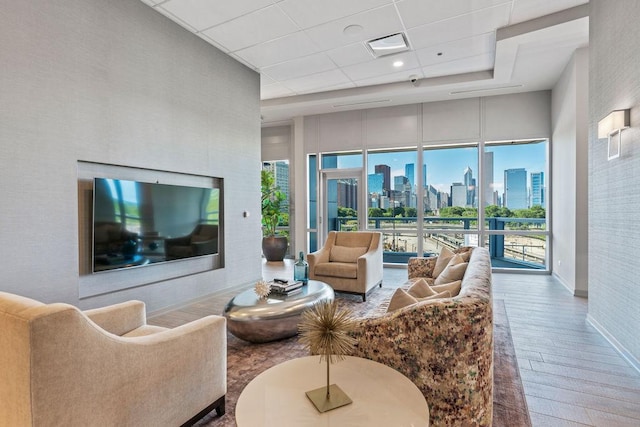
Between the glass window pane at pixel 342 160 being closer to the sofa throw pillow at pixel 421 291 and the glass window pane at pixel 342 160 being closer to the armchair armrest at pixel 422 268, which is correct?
the armchair armrest at pixel 422 268

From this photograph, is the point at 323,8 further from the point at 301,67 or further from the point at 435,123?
the point at 435,123

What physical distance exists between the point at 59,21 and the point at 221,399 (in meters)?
3.26

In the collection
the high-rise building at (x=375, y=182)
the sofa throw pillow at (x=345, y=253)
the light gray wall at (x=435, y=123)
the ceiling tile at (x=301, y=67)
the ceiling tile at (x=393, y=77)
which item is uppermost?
→ the ceiling tile at (x=393, y=77)

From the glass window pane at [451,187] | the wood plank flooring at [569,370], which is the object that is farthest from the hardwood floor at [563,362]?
the glass window pane at [451,187]

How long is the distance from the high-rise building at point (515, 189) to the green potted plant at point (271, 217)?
4.64m

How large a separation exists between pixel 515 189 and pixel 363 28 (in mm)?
4195

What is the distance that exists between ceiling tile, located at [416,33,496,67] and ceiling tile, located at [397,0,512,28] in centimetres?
69

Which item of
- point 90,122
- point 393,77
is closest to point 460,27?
point 393,77

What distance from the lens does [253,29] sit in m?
4.04

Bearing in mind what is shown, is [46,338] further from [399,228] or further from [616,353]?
[399,228]

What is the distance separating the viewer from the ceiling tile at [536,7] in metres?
3.54

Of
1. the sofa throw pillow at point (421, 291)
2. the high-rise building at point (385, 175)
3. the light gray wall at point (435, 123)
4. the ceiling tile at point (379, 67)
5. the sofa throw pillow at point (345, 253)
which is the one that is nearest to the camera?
the sofa throw pillow at point (421, 291)

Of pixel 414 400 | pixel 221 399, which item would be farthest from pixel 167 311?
pixel 414 400

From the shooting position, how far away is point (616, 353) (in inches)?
109
